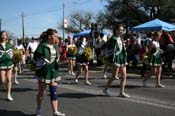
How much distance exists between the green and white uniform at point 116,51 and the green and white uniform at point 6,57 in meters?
2.65

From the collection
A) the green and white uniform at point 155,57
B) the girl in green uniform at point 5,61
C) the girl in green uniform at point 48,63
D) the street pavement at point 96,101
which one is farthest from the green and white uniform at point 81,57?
the girl in green uniform at point 48,63

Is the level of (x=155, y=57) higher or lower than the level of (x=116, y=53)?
lower

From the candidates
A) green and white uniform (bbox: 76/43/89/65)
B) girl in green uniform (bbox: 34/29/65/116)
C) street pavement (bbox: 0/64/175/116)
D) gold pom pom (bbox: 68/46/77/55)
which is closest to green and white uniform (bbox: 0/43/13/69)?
street pavement (bbox: 0/64/175/116)

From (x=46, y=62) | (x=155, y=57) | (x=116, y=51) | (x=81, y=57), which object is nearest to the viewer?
(x=46, y=62)

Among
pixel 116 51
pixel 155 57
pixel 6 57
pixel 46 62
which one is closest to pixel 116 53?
pixel 116 51

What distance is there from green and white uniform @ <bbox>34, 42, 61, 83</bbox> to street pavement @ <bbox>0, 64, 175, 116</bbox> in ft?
3.26

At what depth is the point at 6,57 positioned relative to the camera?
1213 centimetres

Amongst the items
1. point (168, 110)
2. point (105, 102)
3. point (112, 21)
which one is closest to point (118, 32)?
point (105, 102)

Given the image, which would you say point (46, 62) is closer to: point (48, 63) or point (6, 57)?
point (48, 63)

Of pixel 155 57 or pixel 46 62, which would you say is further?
pixel 155 57

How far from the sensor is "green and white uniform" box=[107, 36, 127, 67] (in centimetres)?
1184

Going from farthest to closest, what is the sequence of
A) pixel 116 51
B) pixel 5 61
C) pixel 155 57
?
1. pixel 155 57
2. pixel 5 61
3. pixel 116 51

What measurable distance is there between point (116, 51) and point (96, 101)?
4.67 feet

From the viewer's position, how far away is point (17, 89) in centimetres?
1477
